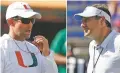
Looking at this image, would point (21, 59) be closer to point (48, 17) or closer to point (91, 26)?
point (91, 26)

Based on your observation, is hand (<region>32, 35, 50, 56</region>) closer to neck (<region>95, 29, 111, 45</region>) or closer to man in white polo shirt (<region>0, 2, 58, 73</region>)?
man in white polo shirt (<region>0, 2, 58, 73</region>)

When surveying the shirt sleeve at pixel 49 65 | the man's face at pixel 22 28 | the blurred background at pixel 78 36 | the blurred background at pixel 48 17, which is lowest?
the blurred background at pixel 78 36

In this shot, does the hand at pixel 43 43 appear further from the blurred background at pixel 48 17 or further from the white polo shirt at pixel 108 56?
the blurred background at pixel 48 17

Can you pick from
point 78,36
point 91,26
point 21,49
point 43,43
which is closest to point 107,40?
point 91,26

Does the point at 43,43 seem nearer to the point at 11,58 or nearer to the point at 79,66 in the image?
the point at 11,58

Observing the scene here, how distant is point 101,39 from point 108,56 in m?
0.26

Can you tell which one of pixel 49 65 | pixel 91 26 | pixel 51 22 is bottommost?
pixel 51 22

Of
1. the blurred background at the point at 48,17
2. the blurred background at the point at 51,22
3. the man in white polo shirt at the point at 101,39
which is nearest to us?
the man in white polo shirt at the point at 101,39

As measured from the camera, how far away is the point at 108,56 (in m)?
4.30

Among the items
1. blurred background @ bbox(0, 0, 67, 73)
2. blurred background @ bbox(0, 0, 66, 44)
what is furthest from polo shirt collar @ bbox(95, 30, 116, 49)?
blurred background @ bbox(0, 0, 66, 44)

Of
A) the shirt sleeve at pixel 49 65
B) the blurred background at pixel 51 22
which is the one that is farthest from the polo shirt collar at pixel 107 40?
the blurred background at pixel 51 22

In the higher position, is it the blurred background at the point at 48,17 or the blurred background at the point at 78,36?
the blurred background at the point at 48,17

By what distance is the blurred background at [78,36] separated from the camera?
29.9 feet

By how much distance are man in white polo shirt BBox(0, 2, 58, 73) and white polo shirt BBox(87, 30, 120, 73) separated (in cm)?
48
